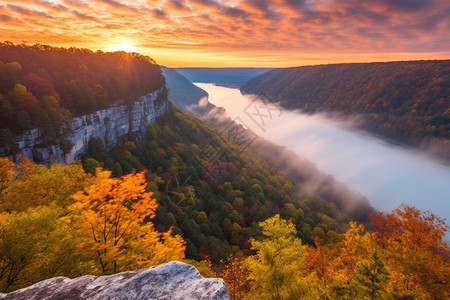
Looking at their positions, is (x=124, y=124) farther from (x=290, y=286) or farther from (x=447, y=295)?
(x=447, y=295)

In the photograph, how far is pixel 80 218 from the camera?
13516mm

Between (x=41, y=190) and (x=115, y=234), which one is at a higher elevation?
(x=115, y=234)

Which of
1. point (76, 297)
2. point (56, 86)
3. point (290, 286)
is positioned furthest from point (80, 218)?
point (56, 86)

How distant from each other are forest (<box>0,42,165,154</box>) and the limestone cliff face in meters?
1.48

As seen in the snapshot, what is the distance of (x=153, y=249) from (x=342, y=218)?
3551 inches

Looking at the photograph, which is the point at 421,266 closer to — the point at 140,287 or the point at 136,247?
the point at 140,287

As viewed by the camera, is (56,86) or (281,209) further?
(281,209)

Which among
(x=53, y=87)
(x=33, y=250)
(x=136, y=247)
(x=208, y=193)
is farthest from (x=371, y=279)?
(x=208, y=193)

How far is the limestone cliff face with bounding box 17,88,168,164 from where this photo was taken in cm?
3453

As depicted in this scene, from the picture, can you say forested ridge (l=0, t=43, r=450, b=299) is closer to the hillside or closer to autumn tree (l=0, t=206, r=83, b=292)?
autumn tree (l=0, t=206, r=83, b=292)

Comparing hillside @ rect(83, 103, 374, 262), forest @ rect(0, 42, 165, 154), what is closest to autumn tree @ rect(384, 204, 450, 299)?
hillside @ rect(83, 103, 374, 262)

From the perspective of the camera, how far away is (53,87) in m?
43.7

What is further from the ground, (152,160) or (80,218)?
(80,218)

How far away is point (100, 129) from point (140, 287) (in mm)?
54097
